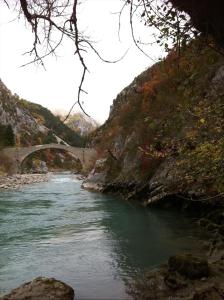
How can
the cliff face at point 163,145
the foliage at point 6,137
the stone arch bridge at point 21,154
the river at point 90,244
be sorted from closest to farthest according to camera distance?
the cliff face at point 163,145
the river at point 90,244
the stone arch bridge at point 21,154
the foliage at point 6,137

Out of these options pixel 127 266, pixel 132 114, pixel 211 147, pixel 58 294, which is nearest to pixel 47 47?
pixel 211 147

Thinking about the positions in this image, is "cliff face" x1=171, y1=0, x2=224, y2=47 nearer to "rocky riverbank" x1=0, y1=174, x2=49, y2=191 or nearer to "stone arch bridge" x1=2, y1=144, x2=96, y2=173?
"rocky riverbank" x1=0, y1=174, x2=49, y2=191

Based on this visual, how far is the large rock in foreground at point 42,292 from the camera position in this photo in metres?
7.89

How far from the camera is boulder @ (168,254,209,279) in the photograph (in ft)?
28.9

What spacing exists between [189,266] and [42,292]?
129 inches

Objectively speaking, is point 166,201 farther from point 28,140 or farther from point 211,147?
point 28,140

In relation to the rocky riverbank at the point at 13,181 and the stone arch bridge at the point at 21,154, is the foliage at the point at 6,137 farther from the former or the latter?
the rocky riverbank at the point at 13,181

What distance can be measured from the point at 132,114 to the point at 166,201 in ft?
55.0

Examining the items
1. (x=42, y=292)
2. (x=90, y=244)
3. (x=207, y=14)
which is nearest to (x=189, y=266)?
(x=42, y=292)

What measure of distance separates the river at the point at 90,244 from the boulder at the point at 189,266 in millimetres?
1187

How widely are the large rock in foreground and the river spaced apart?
512mm

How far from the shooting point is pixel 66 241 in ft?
45.5

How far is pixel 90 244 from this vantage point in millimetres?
13359

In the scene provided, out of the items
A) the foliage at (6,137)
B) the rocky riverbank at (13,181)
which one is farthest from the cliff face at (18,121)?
the rocky riverbank at (13,181)
